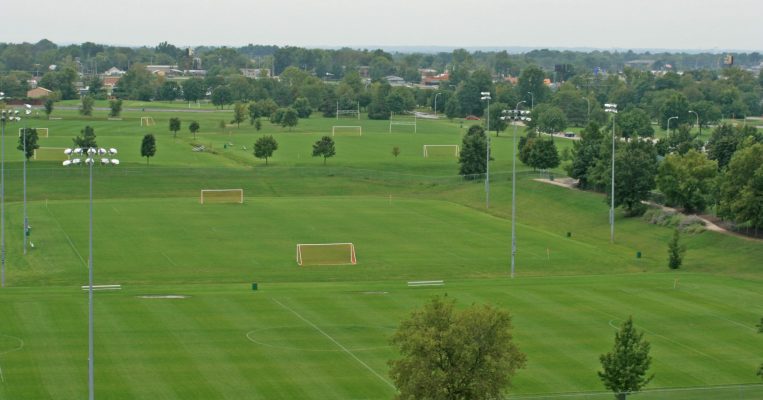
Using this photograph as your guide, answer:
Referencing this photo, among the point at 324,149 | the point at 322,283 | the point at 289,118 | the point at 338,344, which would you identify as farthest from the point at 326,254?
the point at 289,118

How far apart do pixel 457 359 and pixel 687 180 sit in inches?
2470

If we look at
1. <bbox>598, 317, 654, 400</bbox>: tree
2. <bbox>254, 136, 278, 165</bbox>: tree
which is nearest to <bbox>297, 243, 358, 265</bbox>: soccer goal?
<bbox>598, 317, 654, 400</bbox>: tree

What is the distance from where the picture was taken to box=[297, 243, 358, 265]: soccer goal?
278ft

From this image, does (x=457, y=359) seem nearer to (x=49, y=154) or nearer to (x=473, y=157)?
(x=473, y=157)

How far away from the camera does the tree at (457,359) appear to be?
134 feet

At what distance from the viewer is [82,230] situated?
315 feet

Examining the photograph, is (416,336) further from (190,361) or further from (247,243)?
(247,243)

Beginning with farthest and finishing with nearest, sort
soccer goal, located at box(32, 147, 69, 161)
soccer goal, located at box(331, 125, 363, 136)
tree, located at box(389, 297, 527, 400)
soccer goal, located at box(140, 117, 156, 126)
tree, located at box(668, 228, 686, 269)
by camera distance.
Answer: soccer goal, located at box(140, 117, 156, 126)
soccer goal, located at box(331, 125, 363, 136)
soccer goal, located at box(32, 147, 69, 161)
tree, located at box(668, 228, 686, 269)
tree, located at box(389, 297, 527, 400)

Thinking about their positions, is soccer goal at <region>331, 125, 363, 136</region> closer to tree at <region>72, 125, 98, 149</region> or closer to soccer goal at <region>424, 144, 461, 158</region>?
soccer goal at <region>424, 144, 461, 158</region>

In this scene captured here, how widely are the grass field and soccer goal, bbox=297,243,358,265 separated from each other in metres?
1.02

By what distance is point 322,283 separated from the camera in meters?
76.4

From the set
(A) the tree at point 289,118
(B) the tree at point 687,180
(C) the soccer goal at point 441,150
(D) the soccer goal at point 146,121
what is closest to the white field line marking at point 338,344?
(B) the tree at point 687,180

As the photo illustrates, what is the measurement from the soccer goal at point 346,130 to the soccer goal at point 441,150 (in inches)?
897

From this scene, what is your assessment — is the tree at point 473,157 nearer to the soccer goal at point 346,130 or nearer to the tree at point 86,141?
the tree at point 86,141
